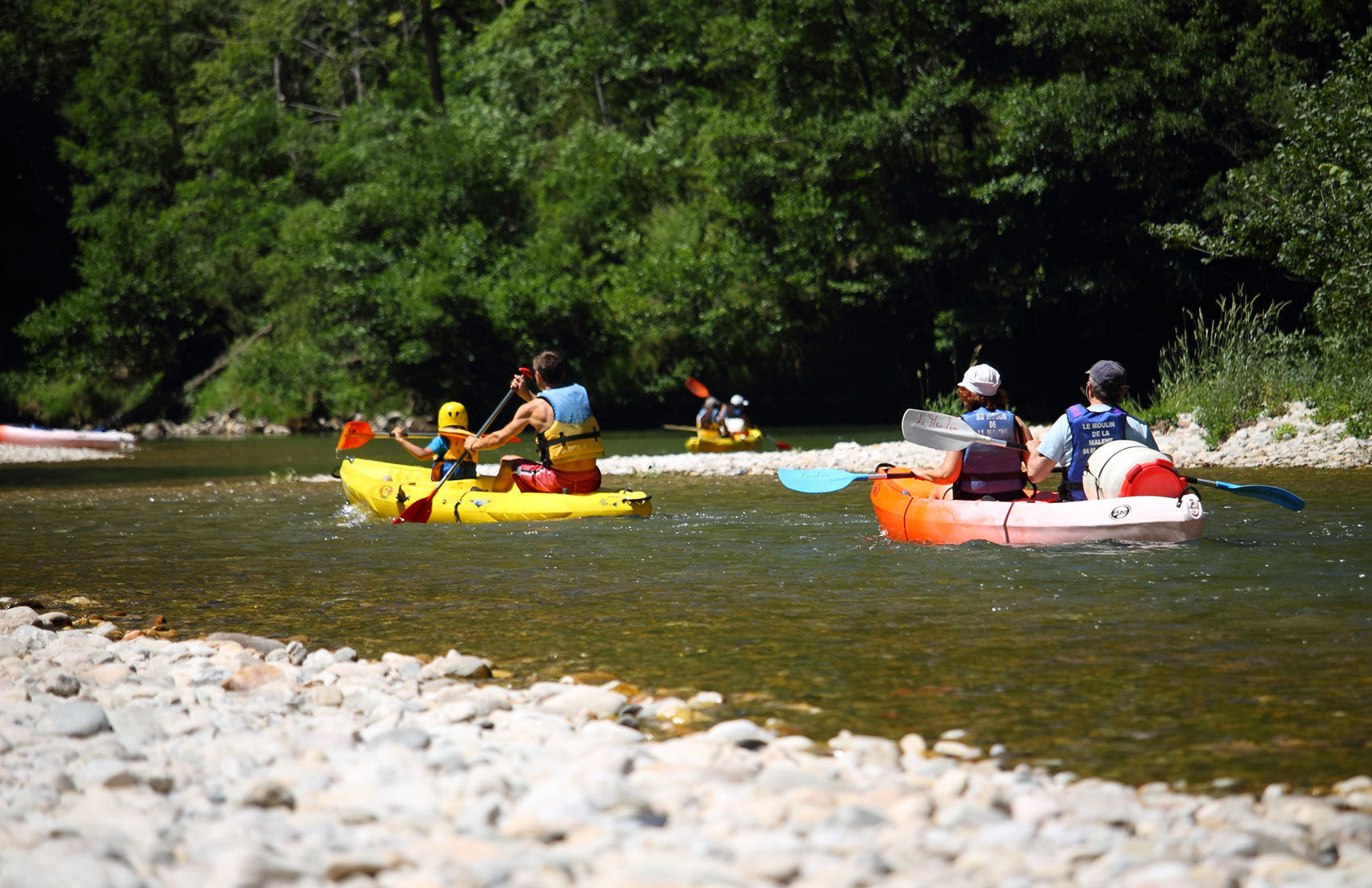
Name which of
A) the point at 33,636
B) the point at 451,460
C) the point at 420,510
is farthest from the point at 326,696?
the point at 451,460

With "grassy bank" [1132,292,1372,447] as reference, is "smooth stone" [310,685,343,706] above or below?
below

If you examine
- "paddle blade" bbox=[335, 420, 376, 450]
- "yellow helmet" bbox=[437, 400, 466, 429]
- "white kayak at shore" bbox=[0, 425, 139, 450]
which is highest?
"yellow helmet" bbox=[437, 400, 466, 429]

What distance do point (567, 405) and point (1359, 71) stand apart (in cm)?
977

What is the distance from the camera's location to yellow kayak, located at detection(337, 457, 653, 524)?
9.29 meters

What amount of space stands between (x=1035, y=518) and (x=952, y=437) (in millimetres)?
698

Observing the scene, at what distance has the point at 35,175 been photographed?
111ft

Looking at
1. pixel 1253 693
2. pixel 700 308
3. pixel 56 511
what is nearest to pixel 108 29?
pixel 700 308

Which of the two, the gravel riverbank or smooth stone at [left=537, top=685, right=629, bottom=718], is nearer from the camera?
the gravel riverbank

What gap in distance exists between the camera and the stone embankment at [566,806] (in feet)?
8.68

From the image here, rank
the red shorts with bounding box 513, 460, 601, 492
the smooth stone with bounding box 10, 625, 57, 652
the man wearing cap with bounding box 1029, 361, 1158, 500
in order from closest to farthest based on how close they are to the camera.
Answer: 1. the smooth stone with bounding box 10, 625, 57, 652
2. the man wearing cap with bounding box 1029, 361, 1158, 500
3. the red shorts with bounding box 513, 460, 601, 492

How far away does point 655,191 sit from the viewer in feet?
93.7

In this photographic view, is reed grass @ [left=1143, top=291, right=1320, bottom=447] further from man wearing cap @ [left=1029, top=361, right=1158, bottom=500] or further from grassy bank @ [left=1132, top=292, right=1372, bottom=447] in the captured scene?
man wearing cap @ [left=1029, top=361, right=1158, bottom=500]

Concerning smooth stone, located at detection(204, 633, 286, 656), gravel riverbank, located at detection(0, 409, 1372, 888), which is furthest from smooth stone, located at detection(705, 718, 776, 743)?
smooth stone, located at detection(204, 633, 286, 656)

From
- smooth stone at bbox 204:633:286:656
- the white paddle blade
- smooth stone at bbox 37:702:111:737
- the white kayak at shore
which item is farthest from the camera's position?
the white paddle blade
